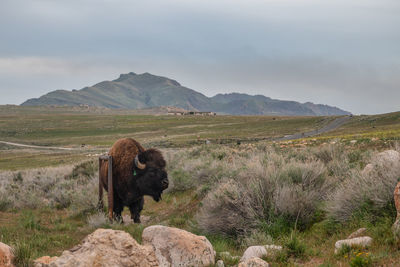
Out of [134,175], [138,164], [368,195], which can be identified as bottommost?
[134,175]

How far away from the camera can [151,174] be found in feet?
31.1

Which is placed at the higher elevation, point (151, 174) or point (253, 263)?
point (151, 174)

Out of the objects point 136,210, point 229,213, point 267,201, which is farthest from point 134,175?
point 267,201

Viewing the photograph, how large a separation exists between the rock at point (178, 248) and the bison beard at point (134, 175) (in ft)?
14.3

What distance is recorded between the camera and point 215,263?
502cm

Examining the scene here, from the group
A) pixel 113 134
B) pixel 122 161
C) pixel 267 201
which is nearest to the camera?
pixel 267 201

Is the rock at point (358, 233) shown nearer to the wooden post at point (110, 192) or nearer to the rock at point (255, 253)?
the rock at point (255, 253)

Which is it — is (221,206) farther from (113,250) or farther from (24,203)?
(24,203)

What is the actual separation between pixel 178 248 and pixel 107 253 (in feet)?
3.27

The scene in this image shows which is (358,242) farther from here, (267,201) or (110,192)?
(110,192)

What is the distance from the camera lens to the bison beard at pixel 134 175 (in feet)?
31.2

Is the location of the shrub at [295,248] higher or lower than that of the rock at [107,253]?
lower

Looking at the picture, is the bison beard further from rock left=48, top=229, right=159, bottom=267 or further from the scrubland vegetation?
rock left=48, top=229, right=159, bottom=267

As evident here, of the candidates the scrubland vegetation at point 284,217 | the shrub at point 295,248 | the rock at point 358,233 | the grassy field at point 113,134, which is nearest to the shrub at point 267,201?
the scrubland vegetation at point 284,217
